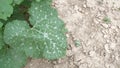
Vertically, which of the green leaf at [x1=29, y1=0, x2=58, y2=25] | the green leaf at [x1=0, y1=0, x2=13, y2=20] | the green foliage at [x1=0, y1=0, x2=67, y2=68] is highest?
the green leaf at [x1=0, y1=0, x2=13, y2=20]

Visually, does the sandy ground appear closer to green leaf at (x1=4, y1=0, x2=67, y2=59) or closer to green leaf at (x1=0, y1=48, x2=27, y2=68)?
green leaf at (x1=0, y1=48, x2=27, y2=68)

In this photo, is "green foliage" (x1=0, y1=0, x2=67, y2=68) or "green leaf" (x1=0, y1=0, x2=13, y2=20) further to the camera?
"green foliage" (x1=0, y1=0, x2=67, y2=68)

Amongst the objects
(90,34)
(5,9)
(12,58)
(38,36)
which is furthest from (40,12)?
(90,34)

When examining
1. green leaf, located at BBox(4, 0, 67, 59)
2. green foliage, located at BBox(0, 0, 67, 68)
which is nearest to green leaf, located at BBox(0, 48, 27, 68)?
green foliage, located at BBox(0, 0, 67, 68)

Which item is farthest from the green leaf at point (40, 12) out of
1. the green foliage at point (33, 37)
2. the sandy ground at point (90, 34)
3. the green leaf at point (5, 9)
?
the sandy ground at point (90, 34)

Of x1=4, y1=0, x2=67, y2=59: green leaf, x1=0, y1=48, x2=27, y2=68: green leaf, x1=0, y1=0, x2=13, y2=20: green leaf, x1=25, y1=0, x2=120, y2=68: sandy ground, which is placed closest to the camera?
x1=0, y1=0, x2=13, y2=20: green leaf

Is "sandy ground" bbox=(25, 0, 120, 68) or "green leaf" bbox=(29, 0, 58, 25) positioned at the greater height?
"green leaf" bbox=(29, 0, 58, 25)

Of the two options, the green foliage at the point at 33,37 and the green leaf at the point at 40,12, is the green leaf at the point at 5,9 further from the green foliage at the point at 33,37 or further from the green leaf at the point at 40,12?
the green leaf at the point at 40,12

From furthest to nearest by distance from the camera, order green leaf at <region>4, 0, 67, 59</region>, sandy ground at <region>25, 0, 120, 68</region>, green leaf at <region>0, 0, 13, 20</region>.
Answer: sandy ground at <region>25, 0, 120, 68</region>, green leaf at <region>4, 0, 67, 59</region>, green leaf at <region>0, 0, 13, 20</region>
